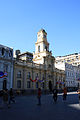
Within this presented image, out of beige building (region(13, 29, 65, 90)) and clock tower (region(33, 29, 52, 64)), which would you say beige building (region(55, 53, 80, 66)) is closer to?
beige building (region(13, 29, 65, 90))

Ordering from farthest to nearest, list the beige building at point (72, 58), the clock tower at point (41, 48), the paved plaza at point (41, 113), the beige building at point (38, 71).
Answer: the beige building at point (72, 58) → the clock tower at point (41, 48) → the beige building at point (38, 71) → the paved plaza at point (41, 113)

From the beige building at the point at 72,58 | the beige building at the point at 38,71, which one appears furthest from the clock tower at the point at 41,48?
the beige building at the point at 72,58

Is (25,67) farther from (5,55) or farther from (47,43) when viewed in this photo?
(47,43)

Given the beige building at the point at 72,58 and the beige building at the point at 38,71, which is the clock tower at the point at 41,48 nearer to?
the beige building at the point at 38,71

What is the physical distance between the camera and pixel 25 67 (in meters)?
36.7

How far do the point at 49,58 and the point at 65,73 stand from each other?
14892 millimetres

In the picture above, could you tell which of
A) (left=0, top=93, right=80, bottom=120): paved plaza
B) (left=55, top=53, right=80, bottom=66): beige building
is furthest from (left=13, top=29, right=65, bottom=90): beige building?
(left=55, top=53, right=80, bottom=66): beige building

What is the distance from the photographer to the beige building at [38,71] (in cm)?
3486

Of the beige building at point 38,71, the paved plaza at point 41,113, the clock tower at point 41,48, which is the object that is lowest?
the paved plaza at point 41,113

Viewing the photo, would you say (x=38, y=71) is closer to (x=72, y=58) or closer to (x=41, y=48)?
(x=41, y=48)

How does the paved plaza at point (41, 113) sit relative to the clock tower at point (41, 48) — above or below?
below

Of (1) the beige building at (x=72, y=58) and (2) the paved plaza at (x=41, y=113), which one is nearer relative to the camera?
(2) the paved plaza at (x=41, y=113)

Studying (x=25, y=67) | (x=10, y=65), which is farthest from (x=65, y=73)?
(x=10, y=65)

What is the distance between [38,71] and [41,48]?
1069 centimetres
